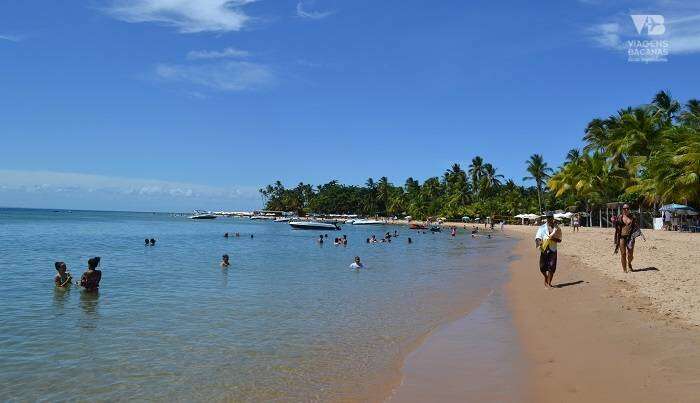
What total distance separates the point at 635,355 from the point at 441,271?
48.8 feet

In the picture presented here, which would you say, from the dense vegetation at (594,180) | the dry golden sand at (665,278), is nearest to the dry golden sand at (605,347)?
the dry golden sand at (665,278)

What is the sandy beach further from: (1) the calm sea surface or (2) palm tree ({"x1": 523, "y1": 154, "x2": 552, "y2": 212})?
(2) palm tree ({"x1": 523, "y1": 154, "x2": 552, "y2": 212})

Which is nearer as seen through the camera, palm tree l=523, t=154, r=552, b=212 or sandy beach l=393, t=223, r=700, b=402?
sandy beach l=393, t=223, r=700, b=402

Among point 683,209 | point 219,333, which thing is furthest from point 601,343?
point 683,209

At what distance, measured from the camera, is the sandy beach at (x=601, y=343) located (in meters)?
5.95

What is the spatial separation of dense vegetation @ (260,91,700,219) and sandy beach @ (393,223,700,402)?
28.5 metres

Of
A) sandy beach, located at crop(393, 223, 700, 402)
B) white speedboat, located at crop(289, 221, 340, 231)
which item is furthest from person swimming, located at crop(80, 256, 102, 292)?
white speedboat, located at crop(289, 221, 340, 231)

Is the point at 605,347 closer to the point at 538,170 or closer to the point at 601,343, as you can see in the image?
the point at 601,343

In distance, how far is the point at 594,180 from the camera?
185ft

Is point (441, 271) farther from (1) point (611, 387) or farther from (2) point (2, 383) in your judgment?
(2) point (2, 383)

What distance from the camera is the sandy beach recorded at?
19.5 ft

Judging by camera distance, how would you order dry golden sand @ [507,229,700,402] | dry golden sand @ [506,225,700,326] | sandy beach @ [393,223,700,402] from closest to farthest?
dry golden sand @ [507,229,700,402] → sandy beach @ [393,223,700,402] → dry golden sand @ [506,225,700,326]

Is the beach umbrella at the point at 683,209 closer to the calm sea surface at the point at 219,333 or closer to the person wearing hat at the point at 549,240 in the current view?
the calm sea surface at the point at 219,333

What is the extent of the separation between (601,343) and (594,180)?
54.0 meters
